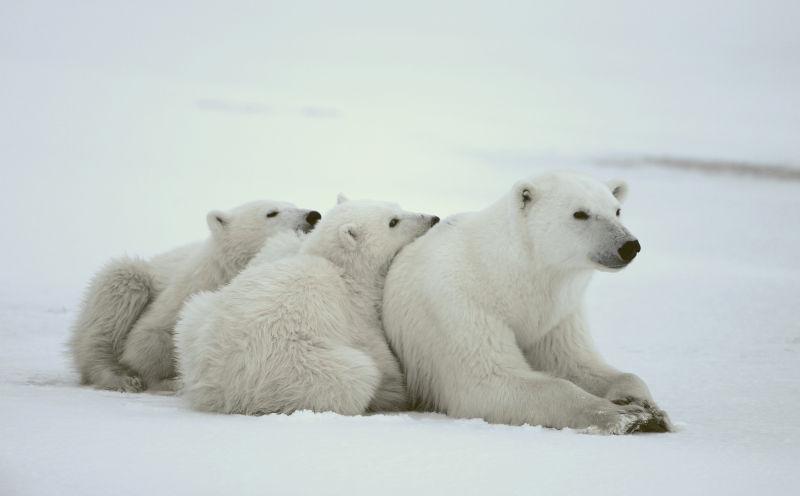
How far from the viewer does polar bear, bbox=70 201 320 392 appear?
17.2 feet

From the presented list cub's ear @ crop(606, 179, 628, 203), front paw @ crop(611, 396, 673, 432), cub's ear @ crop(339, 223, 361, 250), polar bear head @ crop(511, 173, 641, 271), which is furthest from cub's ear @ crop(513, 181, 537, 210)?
front paw @ crop(611, 396, 673, 432)

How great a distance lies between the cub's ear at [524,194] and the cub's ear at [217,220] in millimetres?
1890

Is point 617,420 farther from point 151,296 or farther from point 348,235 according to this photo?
point 151,296

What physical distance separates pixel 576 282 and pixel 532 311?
23 cm

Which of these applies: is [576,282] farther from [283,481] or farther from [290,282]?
[283,481]

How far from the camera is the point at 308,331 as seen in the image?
4188 millimetres

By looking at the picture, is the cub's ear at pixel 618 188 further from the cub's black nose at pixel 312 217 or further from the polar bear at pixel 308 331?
the cub's black nose at pixel 312 217

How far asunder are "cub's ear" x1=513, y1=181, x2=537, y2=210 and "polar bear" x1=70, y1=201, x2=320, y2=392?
1354 millimetres

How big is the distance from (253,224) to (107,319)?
953 millimetres

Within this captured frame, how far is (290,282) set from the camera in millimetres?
4344

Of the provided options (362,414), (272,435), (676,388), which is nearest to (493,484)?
(272,435)

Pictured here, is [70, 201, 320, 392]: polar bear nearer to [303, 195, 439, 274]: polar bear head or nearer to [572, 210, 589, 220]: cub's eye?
[303, 195, 439, 274]: polar bear head

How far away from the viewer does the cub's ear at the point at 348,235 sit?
4.59m

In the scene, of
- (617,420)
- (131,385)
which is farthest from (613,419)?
(131,385)
